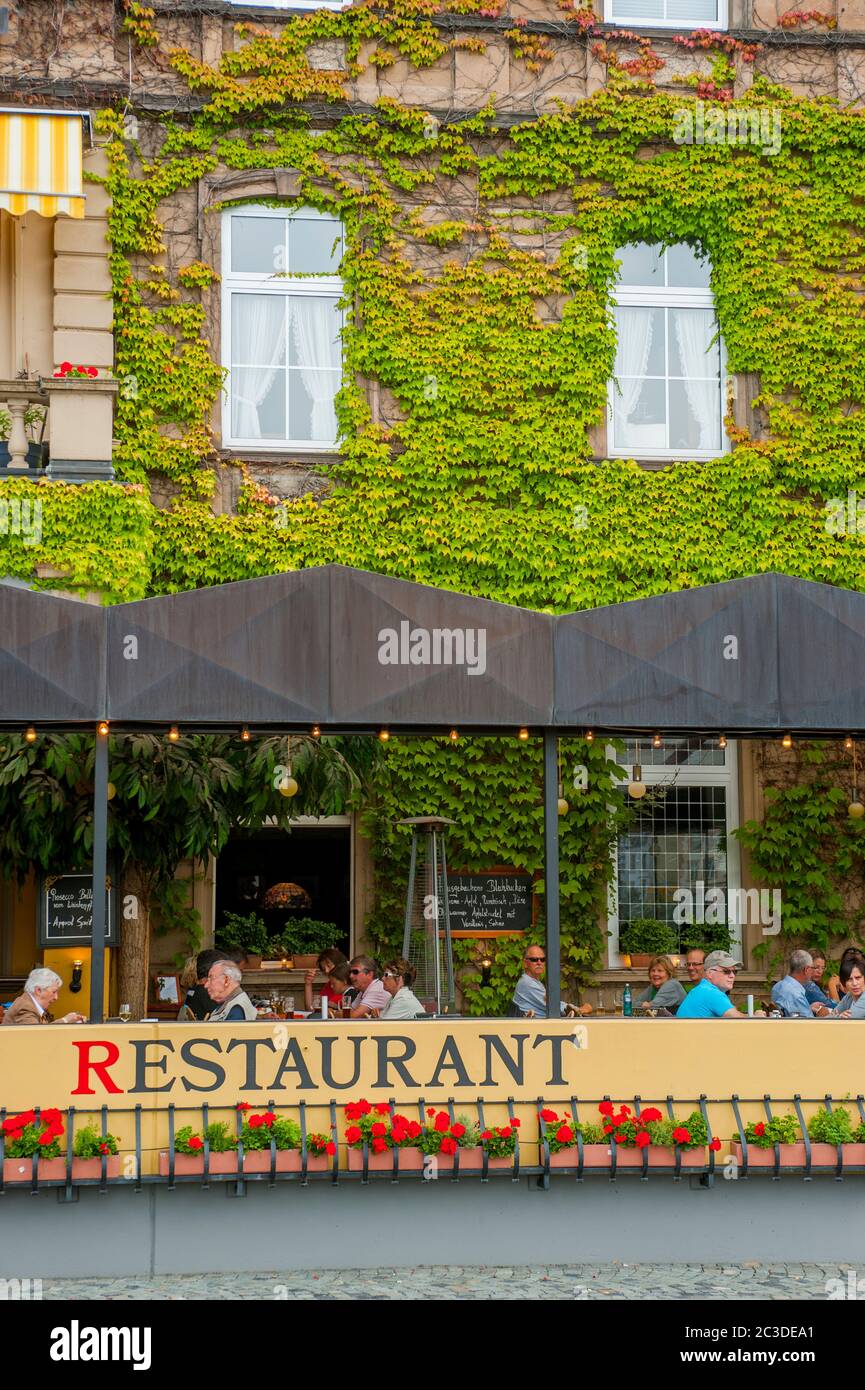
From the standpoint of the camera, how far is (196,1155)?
893cm

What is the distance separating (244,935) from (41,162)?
702cm

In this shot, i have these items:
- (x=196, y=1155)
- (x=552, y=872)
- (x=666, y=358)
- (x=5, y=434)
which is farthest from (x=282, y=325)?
(x=196, y=1155)

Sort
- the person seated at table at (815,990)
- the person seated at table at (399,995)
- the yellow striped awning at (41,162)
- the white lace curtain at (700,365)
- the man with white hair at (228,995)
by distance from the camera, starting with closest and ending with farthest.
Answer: the man with white hair at (228,995)
the person seated at table at (399,995)
the person seated at table at (815,990)
the yellow striped awning at (41,162)
the white lace curtain at (700,365)

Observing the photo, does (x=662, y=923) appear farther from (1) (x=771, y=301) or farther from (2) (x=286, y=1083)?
(2) (x=286, y=1083)

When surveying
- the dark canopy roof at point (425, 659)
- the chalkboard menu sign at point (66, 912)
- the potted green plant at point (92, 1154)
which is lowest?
the potted green plant at point (92, 1154)

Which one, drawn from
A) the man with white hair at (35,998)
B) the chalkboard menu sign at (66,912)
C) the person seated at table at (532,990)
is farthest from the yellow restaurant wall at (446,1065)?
the chalkboard menu sign at (66,912)

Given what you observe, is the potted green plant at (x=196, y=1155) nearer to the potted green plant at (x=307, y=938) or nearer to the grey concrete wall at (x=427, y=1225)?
the grey concrete wall at (x=427, y=1225)

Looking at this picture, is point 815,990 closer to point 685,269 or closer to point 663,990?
point 663,990

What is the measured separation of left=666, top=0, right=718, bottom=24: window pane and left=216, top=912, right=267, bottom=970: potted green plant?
988cm

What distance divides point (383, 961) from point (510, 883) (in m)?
1.42

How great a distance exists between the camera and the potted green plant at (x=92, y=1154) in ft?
28.9

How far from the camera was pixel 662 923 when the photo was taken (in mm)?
16109

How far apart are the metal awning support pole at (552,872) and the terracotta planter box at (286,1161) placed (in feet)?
5.05

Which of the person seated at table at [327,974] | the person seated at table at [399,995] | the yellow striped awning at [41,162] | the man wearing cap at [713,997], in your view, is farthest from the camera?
the yellow striped awning at [41,162]
